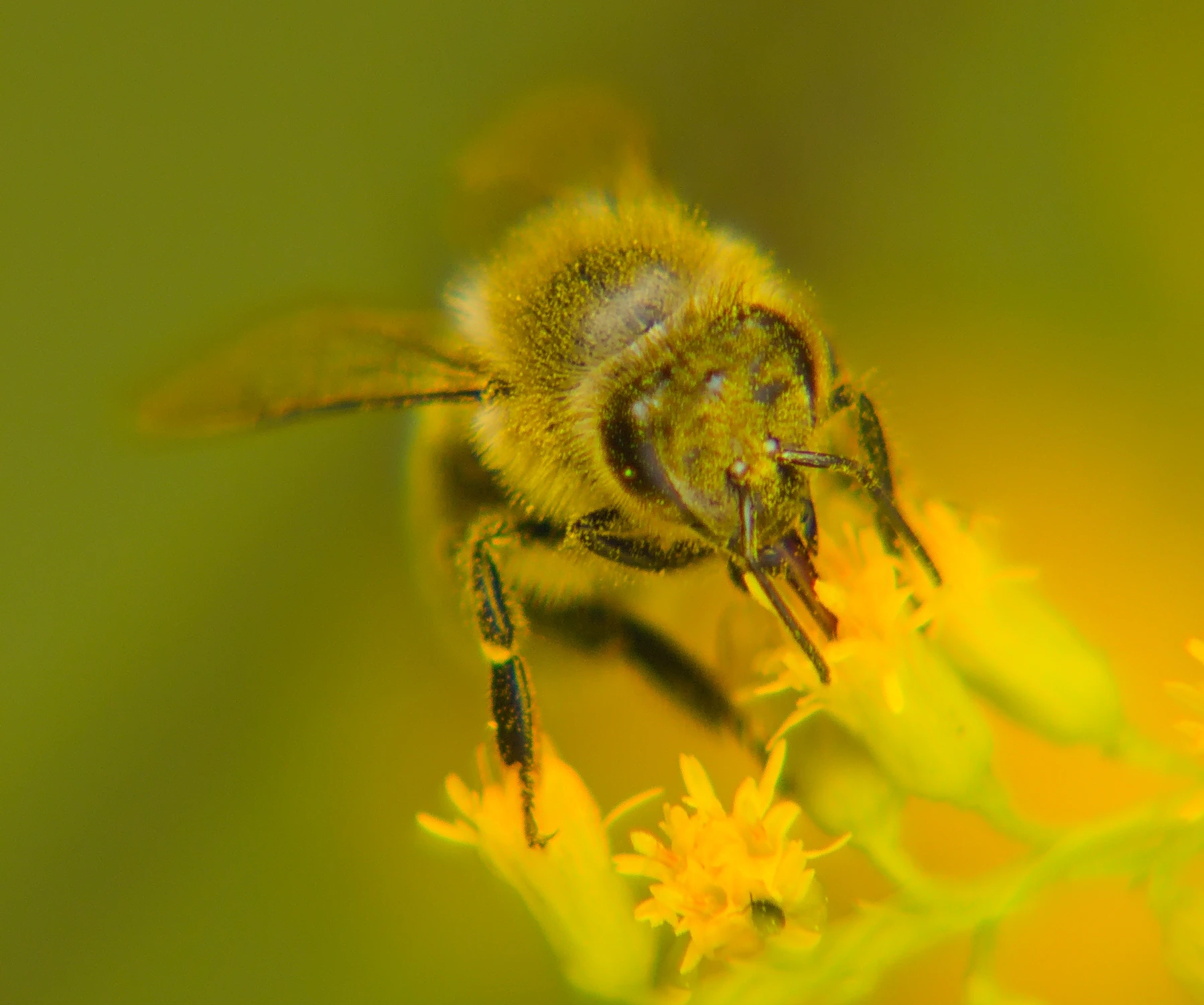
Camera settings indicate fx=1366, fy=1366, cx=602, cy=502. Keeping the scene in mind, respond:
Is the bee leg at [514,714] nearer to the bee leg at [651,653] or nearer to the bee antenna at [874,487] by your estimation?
the bee leg at [651,653]

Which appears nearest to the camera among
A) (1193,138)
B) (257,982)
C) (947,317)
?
(257,982)

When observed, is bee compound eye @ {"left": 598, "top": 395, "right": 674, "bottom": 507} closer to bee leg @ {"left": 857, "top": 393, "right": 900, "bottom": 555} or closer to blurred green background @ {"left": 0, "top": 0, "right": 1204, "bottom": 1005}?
bee leg @ {"left": 857, "top": 393, "right": 900, "bottom": 555}

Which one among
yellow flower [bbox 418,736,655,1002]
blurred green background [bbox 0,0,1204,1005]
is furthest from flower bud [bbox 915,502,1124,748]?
blurred green background [bbox 0,0,1204,1005]

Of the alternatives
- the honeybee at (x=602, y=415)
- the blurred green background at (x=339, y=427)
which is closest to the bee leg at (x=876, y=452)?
the honeybee at (x=602, y=415)

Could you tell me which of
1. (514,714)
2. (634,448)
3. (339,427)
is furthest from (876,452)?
(339,427)

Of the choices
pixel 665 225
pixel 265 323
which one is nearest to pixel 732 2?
pixel 665 225

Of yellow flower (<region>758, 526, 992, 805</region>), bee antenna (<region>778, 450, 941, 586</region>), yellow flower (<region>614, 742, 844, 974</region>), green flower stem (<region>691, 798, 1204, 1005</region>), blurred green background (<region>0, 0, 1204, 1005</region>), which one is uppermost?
blurred green background (<region>0, 0, 1204, 1005</region>)

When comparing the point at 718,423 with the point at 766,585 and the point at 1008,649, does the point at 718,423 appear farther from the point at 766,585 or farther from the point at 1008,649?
the point at 1008,649

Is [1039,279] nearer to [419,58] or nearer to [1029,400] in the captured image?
[1029,400]
